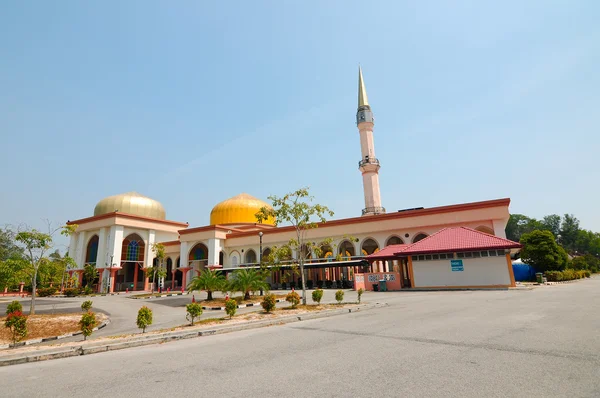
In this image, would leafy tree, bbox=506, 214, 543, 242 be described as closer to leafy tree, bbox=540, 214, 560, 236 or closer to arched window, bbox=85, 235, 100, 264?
leafy tree, bbox=540, 214, 560, 236

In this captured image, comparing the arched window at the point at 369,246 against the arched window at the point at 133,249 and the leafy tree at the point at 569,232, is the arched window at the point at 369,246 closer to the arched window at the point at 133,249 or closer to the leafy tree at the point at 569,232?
the arched window at the point at 133,249

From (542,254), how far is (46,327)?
43.0 metres

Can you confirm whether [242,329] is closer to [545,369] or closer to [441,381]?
[441,381]

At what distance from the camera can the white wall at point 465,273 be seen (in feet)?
74.8

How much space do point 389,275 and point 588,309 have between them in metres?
16.1

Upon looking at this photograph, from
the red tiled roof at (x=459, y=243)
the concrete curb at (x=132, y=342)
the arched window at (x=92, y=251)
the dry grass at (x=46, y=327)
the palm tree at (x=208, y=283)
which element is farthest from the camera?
the arched window at (x=92, y=251)

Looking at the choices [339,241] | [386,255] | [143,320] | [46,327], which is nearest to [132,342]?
[143,320]

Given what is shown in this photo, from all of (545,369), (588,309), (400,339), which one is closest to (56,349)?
(400,339)

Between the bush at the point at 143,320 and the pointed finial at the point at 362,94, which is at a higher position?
the pointed finial at the point at 362,94

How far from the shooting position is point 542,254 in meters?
36.1

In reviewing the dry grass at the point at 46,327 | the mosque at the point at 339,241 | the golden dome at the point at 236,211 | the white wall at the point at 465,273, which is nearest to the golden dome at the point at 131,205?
the mosque at the point at 339,241

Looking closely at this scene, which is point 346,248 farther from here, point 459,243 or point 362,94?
point 362,94

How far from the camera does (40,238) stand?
682 inches

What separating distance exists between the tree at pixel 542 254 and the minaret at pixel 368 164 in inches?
650
